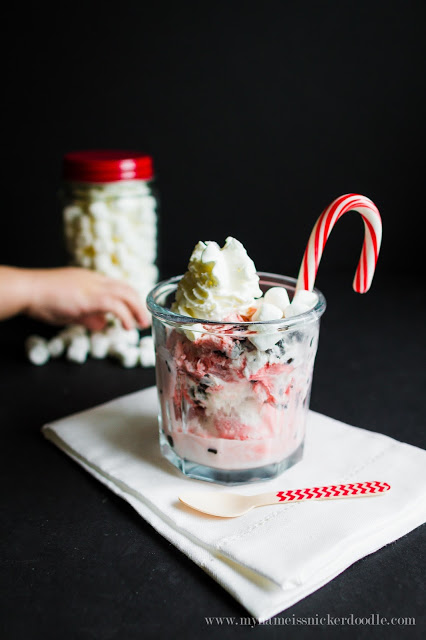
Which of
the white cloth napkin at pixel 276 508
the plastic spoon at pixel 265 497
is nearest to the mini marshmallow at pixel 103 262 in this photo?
the white cloth napkin at pixel 276 508

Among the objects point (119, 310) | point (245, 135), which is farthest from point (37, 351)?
point (245, 135)

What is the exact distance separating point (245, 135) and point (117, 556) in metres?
1.17

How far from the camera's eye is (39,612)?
1.93 feet

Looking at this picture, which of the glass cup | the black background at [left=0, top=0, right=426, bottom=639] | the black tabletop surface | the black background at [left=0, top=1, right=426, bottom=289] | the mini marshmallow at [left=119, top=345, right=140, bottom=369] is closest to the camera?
the black tabletop surface

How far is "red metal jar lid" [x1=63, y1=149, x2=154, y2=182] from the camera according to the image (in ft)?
3.94

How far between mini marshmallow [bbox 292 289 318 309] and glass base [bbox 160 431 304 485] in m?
0.17

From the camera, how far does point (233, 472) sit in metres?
0.74

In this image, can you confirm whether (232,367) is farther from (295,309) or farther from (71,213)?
(71,213)

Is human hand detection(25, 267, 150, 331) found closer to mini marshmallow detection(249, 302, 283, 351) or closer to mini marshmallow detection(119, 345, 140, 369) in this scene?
mini marshmallow detection(119, 345, 140, 369)

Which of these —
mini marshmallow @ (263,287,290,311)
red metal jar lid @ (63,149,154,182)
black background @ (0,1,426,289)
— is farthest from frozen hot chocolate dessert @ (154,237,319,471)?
black background @ (0,1,426,289)

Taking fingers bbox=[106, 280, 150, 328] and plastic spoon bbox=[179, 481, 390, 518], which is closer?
plastic spoon bbox=[179, 481, 390, 518]

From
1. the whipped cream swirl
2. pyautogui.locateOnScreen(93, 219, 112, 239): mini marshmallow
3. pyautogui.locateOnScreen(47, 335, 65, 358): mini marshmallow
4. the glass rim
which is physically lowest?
pyautogui.locateOnScreen(47, 335, 65, 358): mini marshmallow

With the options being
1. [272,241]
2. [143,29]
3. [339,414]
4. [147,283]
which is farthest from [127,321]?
[143,29]

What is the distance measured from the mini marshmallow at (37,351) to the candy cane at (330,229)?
55 cm
